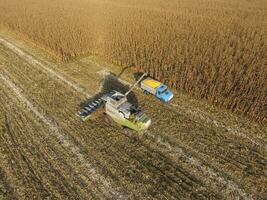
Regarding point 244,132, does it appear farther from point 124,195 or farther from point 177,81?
point 124,195

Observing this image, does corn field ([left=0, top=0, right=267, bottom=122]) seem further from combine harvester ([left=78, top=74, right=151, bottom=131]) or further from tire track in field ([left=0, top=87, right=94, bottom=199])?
tire track in field ([left=0, top=87, right=94, bottom=199])

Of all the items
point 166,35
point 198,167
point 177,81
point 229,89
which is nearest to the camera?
point 198,167

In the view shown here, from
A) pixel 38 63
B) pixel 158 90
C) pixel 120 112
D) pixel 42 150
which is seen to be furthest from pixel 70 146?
pixel 38 63

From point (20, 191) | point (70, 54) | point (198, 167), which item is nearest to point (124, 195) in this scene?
point (198, 167)

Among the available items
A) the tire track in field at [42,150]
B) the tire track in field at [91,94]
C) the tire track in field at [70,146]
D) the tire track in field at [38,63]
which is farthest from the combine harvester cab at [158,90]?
the tire track in field at [42,150]

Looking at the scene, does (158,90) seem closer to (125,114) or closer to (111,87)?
(125,114)

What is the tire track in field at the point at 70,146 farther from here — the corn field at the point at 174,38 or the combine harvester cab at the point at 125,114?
the corn field at the point at 174,38
